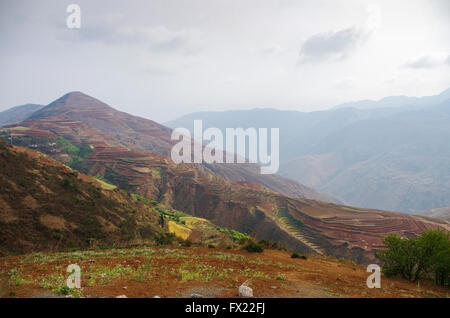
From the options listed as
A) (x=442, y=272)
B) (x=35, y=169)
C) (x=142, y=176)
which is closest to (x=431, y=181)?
(x=142, y=176)

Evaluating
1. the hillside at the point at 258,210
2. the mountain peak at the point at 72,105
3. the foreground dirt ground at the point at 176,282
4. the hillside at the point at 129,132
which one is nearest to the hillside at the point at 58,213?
the foreground dirt ground at the point at 176,282

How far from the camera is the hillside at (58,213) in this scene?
659 inches

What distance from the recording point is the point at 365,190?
15875cm

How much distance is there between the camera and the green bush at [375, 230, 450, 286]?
8.72m

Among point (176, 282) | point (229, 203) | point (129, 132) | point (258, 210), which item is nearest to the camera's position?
point (176, 282)

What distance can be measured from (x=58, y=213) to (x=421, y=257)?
2473 centimetres

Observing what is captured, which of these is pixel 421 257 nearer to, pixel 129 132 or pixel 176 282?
pixel 176 282

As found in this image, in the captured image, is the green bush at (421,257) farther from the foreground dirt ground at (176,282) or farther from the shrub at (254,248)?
the shrub at (254,248)

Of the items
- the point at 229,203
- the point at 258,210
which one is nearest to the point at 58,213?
the point at 258,210

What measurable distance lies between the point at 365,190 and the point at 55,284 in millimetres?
183161

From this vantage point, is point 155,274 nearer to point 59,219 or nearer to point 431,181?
point 59,219

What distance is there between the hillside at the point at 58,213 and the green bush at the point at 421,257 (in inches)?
359

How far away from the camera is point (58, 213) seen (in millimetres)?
20250
